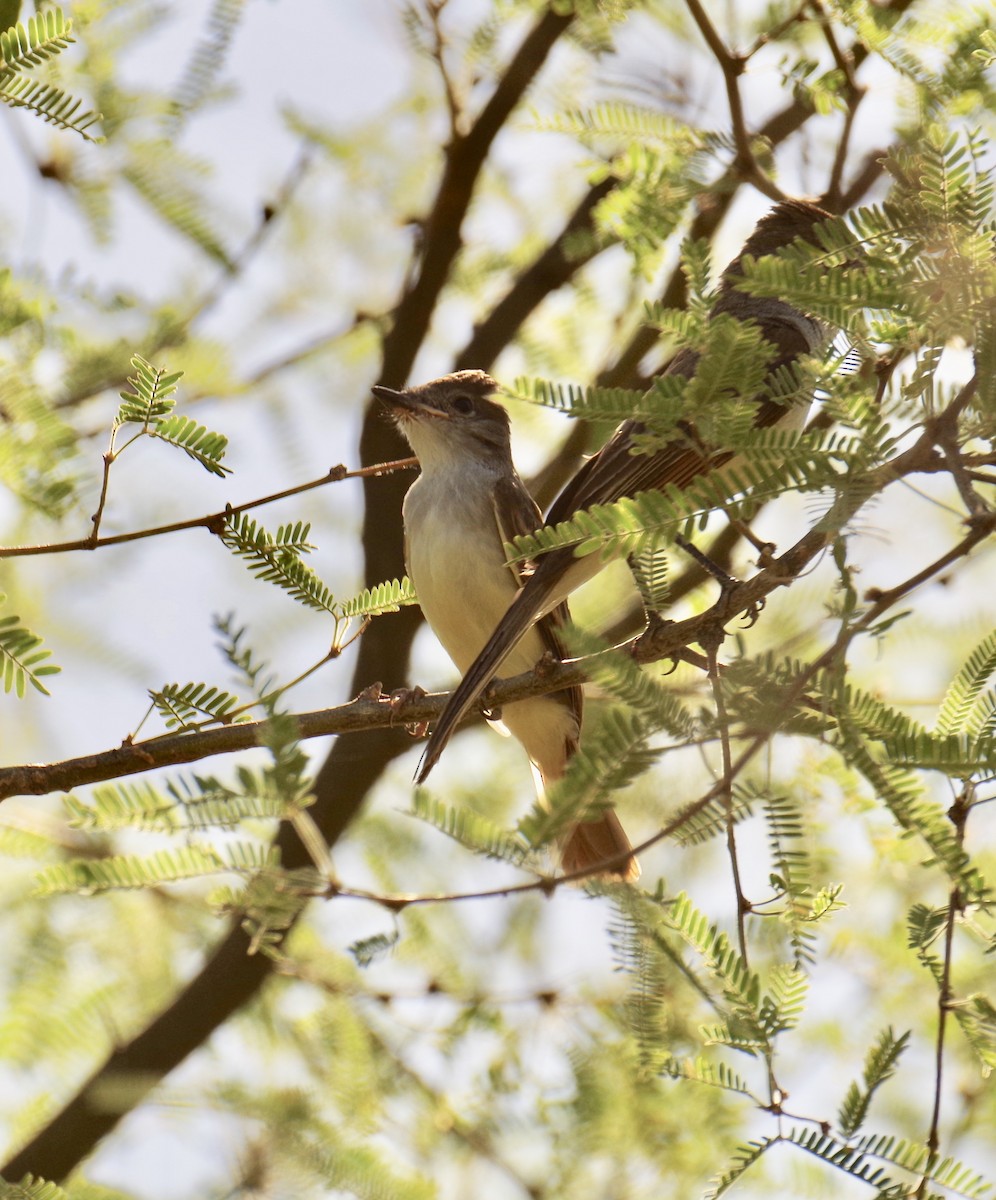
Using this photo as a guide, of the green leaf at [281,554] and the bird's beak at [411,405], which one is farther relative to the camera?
the bird's beak at [411,405]

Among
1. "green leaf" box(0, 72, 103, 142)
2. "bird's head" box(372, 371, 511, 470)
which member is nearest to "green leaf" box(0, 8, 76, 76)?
"green leaf" box(0, 72, 103, 142)

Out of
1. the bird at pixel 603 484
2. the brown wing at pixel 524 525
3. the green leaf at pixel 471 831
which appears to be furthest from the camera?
the brown wing at pixel 524 525

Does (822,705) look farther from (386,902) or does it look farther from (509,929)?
(509,929)

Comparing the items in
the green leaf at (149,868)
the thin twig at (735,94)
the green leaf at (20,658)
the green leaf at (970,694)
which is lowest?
the green leaf at (149,868)

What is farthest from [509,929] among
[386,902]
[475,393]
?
[386,902]

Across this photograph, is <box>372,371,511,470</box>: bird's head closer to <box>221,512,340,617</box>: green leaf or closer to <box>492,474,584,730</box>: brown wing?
<box>492,474,584,730</box>: brown wing

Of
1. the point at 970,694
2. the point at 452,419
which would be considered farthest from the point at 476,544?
the point at 970,694

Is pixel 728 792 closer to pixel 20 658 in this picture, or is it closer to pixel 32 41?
pixel 20 658

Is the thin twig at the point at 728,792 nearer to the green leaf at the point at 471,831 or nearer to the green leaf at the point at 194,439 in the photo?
the green leaf at the point at 471,831

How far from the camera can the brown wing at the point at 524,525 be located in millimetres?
5465

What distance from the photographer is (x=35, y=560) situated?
6898 mm

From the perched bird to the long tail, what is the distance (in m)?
0.86

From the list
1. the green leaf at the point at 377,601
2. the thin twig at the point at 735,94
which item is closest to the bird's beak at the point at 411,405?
the thin twig at the point at 735,94

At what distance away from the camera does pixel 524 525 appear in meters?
5.57
